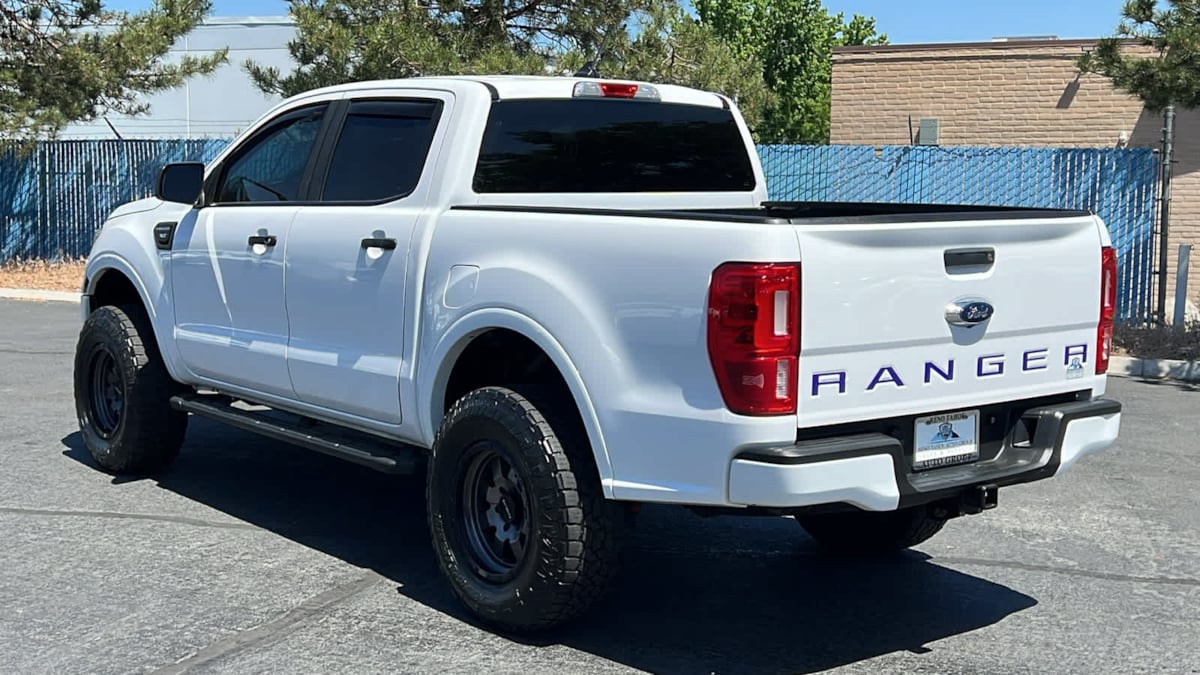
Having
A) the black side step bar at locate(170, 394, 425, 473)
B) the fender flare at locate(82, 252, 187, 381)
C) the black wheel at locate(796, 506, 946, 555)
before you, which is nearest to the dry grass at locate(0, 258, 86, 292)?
the fender flare at locate(82, 252, 187, 381)

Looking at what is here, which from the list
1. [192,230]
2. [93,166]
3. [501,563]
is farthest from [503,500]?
[93,166]

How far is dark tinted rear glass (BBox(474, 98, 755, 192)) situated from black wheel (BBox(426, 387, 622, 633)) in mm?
1123

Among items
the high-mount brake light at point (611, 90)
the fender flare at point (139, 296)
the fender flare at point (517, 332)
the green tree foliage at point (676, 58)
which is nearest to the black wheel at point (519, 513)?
the fender flare at point (517, 332)

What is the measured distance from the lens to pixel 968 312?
444 centimetres

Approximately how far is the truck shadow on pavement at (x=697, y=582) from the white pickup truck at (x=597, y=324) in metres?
0.27

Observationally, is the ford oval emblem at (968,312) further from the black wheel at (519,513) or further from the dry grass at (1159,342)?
the dry grass at (1159,342)

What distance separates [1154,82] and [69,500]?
10.3 metres

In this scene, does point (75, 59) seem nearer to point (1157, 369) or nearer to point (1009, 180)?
point (1009, 180)

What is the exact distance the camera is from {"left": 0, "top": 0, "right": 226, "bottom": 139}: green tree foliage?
18.3 meters

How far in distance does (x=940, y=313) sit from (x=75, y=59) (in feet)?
54.2

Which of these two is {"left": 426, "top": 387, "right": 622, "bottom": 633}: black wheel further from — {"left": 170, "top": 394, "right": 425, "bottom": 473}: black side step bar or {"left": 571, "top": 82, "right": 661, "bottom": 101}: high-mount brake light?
{"left": 571, "top": 82, "right": 661, "bottom": 101}: high-mount brake light

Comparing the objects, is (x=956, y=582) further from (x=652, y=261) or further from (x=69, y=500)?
(x=69, y=500)

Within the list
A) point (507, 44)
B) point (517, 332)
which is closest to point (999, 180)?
point (507, 44)

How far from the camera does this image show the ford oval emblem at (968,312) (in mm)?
4410
